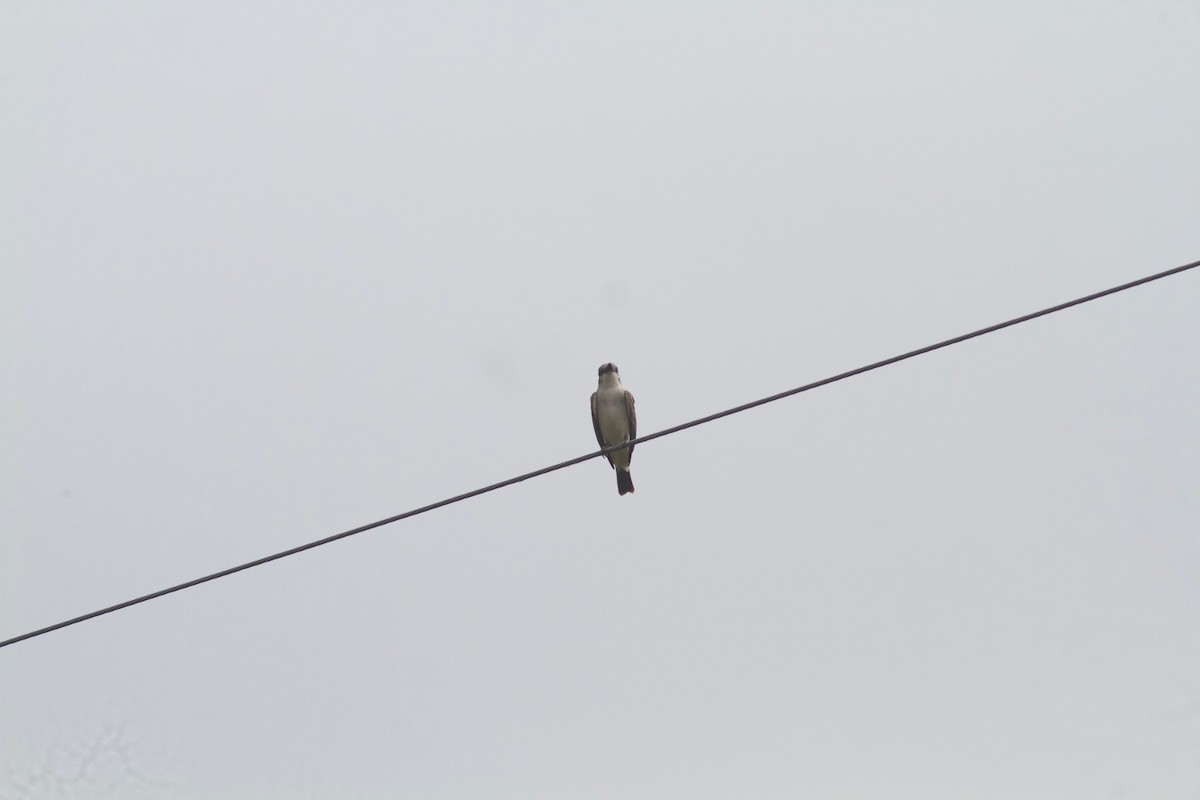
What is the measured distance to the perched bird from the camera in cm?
1221

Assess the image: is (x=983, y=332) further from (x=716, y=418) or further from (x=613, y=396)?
(x=613, y=396)

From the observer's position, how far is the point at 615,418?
12250 mm

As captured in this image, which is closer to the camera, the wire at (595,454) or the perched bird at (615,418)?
the wire at (595,454)

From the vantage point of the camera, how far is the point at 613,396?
40.1 ft

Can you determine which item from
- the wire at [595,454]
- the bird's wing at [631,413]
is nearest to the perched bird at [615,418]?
the bird's wing at [631,413]

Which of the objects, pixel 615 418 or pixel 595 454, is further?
pixel 615 418

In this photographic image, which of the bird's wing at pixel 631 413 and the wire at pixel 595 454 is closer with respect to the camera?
the wire at pixel 595 454

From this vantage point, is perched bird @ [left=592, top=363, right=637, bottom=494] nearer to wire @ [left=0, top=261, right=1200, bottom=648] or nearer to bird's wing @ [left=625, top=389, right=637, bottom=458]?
bird's wing @ [left=625, top=389, right=637, bottom=458]

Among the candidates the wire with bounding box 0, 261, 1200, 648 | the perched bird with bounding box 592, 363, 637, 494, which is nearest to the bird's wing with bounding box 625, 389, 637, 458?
the perched bird with bounding box 592, 363, 637, 494

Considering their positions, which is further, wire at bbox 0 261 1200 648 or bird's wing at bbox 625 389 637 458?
bird's wing at bbox 625 389 637 458

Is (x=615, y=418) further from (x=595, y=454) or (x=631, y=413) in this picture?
(x=595, y=454)

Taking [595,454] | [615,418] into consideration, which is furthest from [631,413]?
[595,454]

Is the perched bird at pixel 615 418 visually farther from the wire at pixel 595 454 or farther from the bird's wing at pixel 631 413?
the wire at pixel 595 454

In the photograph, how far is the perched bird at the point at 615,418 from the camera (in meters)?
12.2
